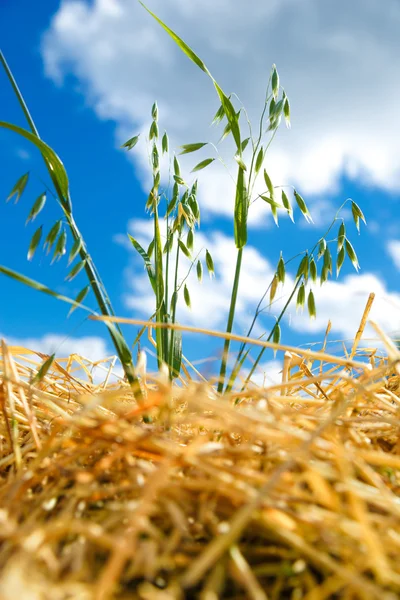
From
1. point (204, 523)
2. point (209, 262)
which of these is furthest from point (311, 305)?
point (204, 523)

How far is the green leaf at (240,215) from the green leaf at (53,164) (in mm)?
Answer: 447

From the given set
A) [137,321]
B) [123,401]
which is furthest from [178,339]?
[137,321]

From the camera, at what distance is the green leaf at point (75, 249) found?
1.00 metres

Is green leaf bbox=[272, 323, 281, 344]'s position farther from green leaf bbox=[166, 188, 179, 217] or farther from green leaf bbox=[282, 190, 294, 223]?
green leaf bbox=[166, 188, 179, 217]

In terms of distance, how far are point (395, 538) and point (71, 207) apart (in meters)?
0.83

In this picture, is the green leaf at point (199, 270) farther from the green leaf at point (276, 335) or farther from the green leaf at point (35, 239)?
the green leaf at point (35, 239)

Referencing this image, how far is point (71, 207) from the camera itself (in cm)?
110

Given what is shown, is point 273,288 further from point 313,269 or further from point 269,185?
point 269,185

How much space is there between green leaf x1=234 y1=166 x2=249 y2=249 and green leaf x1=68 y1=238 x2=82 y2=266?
46 centimetres

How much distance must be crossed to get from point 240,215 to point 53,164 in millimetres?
505

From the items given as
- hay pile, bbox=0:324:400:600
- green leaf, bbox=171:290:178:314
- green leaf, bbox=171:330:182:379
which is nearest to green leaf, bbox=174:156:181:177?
green leaf, bbox=171:290:178:314

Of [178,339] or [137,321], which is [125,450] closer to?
[137,321]

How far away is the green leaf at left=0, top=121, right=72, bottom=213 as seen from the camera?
40.0 inches

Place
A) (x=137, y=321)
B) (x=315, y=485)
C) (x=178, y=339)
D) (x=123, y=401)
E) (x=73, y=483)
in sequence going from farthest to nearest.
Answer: (x=178, y=339)
(x=123, y=401)
(x=137, y=321)
(x=73, y=483)
(x=315, y=485)
